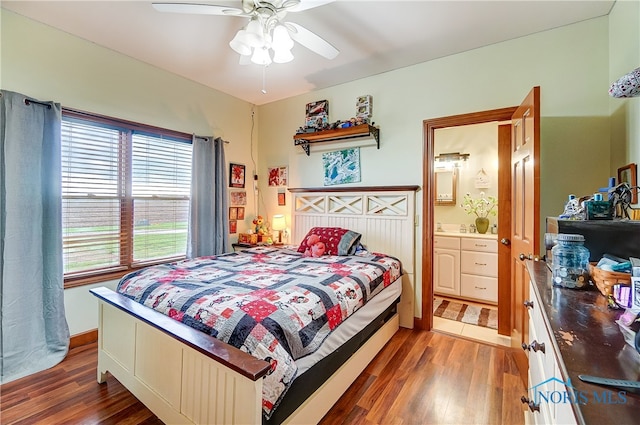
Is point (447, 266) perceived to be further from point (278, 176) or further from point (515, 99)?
point (278, 176)

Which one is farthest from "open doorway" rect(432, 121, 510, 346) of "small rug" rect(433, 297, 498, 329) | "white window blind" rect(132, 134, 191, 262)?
"white window blind" rect(132, 134, 191, 262)

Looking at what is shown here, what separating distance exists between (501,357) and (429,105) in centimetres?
241

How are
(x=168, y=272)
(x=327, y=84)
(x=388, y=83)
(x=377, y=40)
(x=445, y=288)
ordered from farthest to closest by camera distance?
(x=445, y=288) → (x=327, y=84) → (x=388, y=83) → (x=377, y=40) → (x=168, y=272)

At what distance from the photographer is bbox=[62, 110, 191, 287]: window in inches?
98.7

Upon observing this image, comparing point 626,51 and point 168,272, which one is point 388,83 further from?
point 168,272

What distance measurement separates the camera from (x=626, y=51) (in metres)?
1.82

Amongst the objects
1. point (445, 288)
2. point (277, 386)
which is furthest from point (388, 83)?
point (277, 386)

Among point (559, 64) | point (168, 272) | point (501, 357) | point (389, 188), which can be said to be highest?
point (559, 64)

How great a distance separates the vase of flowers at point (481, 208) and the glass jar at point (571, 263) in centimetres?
293

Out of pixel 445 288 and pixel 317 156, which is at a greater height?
pixel 317 156

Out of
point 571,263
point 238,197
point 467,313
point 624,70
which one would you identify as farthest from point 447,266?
point 238,197

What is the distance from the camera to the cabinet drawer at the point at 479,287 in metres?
3.50

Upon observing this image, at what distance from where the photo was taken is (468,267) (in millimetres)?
3656

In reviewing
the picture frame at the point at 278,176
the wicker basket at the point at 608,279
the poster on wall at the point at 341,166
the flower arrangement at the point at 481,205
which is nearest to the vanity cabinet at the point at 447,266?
the flower arrangement at the point at 481,205
